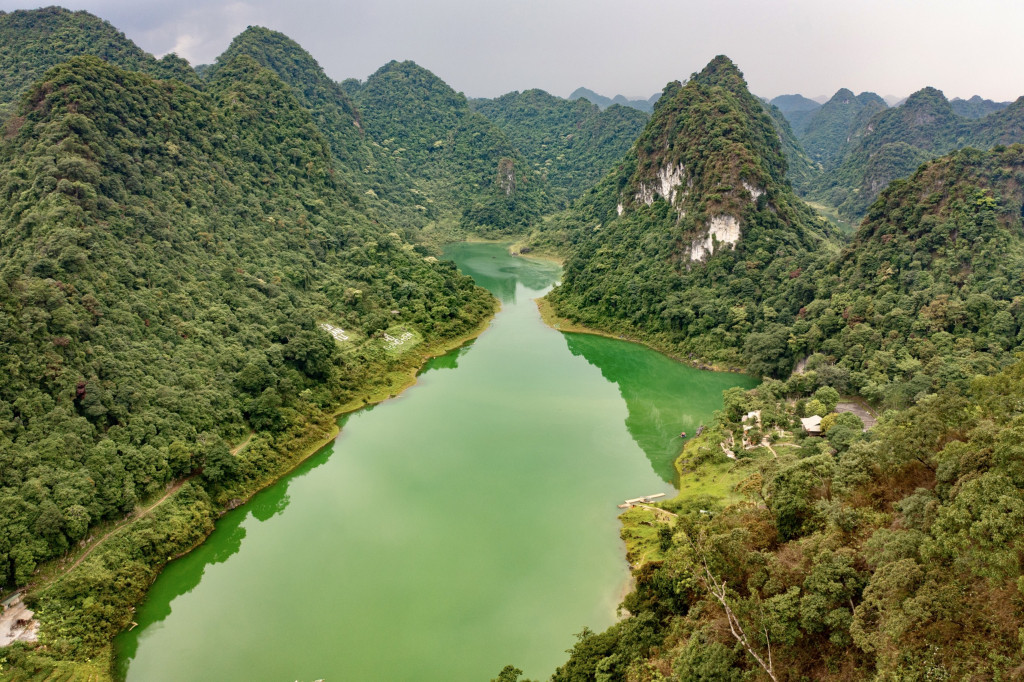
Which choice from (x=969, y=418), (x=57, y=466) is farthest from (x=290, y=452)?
(x=969, y=418)

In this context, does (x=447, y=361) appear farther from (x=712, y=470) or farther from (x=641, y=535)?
(x=641, y=535)

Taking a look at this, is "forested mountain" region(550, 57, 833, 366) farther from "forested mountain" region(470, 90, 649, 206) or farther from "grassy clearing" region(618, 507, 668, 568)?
"forested mountain" region(470, 90, 649, 206)

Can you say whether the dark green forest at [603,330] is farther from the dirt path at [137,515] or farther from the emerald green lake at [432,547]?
the emerald green lake at [432,547]

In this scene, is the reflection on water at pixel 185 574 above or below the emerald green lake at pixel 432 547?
below

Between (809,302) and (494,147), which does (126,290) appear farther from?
(494,147)

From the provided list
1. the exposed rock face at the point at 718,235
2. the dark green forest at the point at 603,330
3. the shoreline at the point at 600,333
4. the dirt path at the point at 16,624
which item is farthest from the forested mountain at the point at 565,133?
the dirt path at the point at 16,624

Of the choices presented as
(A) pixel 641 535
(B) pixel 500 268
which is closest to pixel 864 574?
(A) pixel 641 535
